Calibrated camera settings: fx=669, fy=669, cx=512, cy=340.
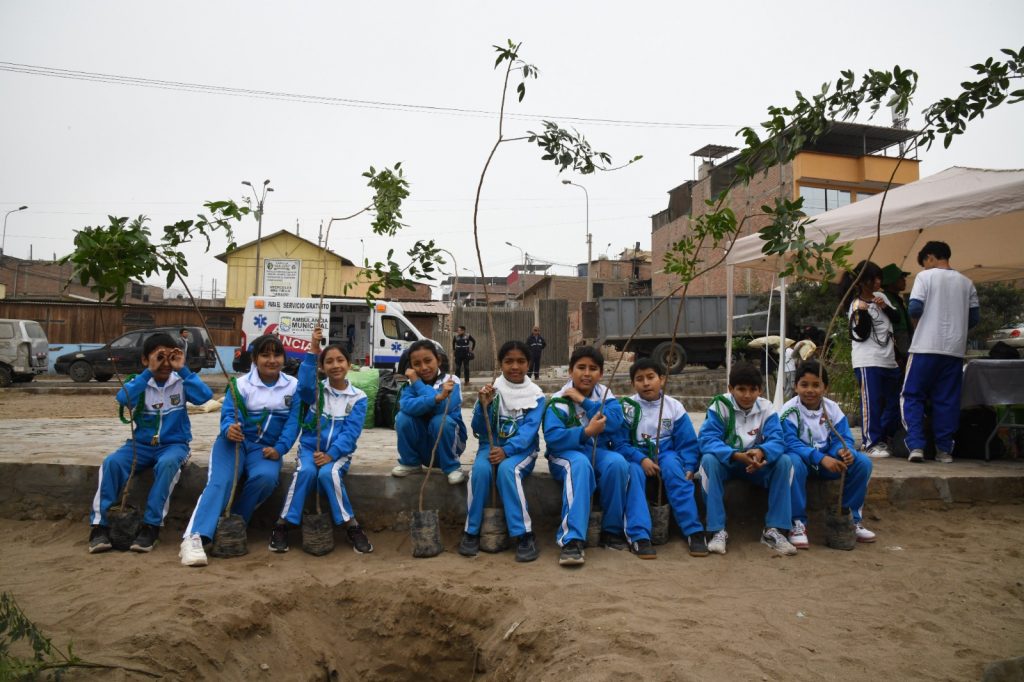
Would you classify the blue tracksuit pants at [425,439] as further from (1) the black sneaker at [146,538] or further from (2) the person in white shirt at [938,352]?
(2) the person in white shirt at [938,352]

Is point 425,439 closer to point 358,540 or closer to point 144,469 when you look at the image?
point 358,540

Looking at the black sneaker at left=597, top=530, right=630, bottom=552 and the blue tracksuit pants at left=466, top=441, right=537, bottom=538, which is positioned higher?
the blue tracksuit pants at left=466, top=441, right=537, bottom=538

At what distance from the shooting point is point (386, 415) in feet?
25.3

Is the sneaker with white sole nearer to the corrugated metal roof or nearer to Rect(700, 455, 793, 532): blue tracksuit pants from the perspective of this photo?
Rect(700, 455, 793, 532): blue tracksuit pants

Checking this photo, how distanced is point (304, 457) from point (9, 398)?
13.8 m

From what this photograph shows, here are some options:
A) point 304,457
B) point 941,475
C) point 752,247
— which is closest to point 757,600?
point 941,475

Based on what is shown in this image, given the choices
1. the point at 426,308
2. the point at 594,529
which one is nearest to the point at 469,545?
the point at 594,529

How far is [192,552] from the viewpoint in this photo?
13.1 feet

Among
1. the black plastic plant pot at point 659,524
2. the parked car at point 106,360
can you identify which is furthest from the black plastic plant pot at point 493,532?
the parked car at point 106,360

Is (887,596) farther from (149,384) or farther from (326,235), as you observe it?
(149,384)

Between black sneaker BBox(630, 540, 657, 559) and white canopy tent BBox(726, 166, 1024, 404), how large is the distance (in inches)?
98.3

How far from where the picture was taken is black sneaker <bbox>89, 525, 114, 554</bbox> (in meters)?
4.16

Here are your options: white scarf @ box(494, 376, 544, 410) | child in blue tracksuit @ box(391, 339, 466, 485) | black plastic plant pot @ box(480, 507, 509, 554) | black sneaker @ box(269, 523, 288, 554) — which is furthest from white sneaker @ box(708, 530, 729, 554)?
black sneaker @ box(269, 523, 288, 554)

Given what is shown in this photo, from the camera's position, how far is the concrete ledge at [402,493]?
15.3 ft
